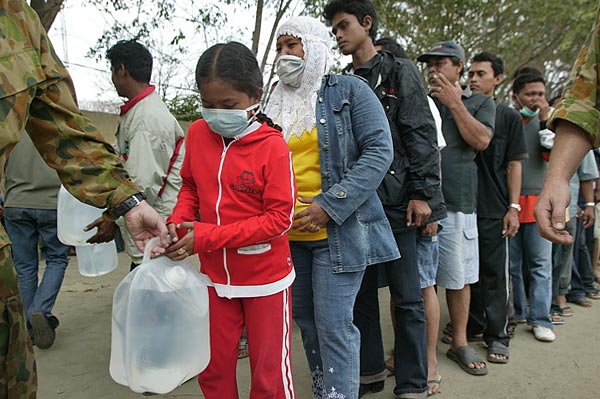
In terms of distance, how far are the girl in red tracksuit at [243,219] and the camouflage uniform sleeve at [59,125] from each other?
33 cm

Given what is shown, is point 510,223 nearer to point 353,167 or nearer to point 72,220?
point 353,167

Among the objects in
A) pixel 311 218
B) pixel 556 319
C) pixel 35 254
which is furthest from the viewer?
pixel 556 319

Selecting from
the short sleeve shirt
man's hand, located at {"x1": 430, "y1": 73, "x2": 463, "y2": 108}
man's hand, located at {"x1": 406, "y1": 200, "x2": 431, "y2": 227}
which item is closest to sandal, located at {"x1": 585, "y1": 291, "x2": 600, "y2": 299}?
the short sleeve shirt

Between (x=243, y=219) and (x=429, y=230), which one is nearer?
(x=243, y=219)

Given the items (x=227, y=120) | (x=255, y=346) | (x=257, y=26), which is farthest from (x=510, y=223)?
(x=257, y=26)

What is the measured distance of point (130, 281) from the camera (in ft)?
6.08

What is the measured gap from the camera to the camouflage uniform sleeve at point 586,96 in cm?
163

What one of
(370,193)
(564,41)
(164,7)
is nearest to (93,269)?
(370,193)

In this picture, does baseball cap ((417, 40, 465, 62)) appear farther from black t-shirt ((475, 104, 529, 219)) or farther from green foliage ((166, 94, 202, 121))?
green foliage ((166, 94, 202, 121))

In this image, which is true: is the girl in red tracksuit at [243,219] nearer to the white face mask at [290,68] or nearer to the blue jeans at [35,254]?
the white face mask at [290,68]

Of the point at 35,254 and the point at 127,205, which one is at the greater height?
the point at 127,205

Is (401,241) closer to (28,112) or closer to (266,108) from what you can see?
(266,108)

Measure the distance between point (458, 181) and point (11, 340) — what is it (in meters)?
2.74

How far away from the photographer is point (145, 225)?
1759 millimetres
